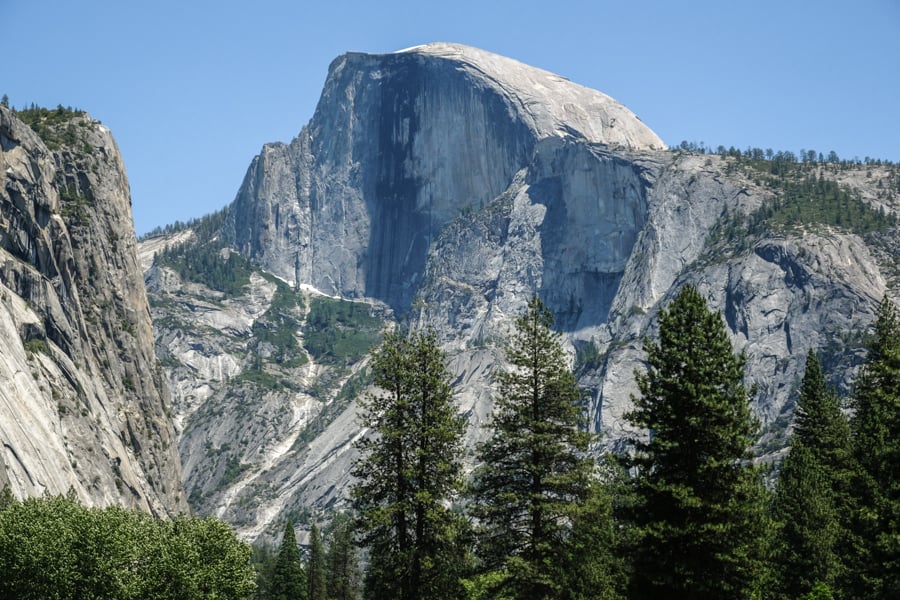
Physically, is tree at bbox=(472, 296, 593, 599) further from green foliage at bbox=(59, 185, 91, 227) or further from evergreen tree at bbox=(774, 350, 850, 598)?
green foliage at bbox=(59, 185, 91, 227)

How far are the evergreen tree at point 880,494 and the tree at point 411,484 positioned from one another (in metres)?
18.0

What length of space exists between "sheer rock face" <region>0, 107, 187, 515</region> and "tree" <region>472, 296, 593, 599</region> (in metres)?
61.7

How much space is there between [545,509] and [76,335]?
113 m

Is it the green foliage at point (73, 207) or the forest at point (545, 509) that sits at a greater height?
the green foliage at point (73, 207)

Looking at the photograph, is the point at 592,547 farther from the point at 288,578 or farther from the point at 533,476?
the point at 288,578

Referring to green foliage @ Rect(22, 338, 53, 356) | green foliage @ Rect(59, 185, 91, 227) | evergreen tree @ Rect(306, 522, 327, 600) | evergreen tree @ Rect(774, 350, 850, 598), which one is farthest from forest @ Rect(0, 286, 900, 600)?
green foliage @ Rect(59, 185, 91, 227)

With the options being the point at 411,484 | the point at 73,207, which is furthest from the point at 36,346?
the point at 411,484

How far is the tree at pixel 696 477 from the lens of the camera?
41.0m

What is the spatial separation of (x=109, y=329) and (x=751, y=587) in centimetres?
13704

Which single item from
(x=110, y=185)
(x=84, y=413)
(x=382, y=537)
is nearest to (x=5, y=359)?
(x=84, y=413)

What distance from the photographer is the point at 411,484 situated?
48875mm

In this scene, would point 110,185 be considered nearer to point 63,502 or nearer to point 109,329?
point 109,329

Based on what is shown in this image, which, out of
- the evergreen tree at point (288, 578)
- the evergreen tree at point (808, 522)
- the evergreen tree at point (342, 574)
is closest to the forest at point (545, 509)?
the evergreen tree at point (808, 522)

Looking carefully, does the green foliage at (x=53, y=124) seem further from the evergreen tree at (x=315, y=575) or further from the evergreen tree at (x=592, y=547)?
the evergreen tree at (x=592, y=547)
